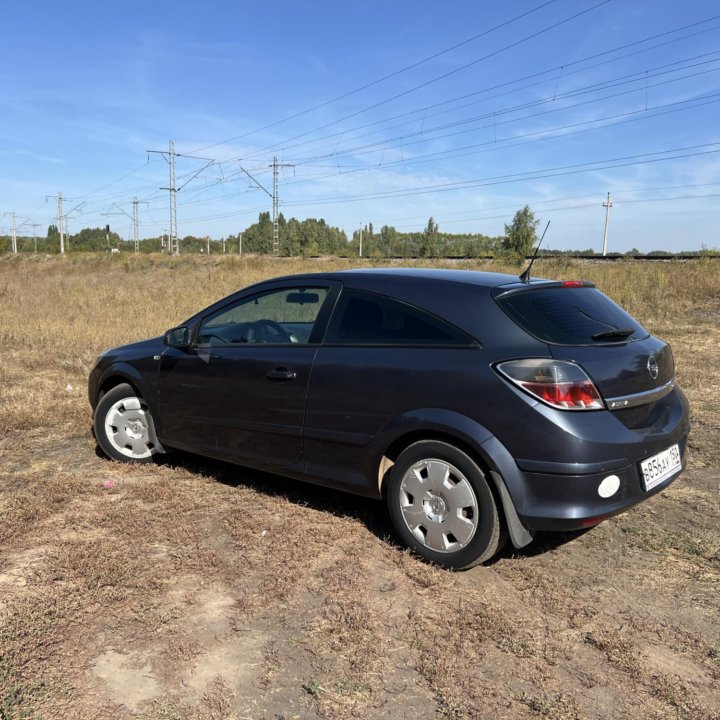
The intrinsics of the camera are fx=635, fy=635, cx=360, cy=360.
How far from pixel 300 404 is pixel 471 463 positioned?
1.20 metres

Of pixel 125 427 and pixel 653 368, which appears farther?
pixel 125 427

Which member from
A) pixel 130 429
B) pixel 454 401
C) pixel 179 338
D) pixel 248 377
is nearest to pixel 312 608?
pixel 454 401

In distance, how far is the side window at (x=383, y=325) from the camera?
11.3 feet

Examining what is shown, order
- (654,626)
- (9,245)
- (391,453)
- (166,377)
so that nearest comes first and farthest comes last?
(654,626), (391,453), (166,377), (9,245)

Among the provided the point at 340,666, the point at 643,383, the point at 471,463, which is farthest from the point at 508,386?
the point at 340,666

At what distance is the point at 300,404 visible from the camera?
393cm

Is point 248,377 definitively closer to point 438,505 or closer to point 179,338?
point 179,338

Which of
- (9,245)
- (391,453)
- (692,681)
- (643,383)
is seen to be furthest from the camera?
(9,245)

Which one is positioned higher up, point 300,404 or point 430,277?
point 430,277

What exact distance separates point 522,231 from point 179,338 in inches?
1820

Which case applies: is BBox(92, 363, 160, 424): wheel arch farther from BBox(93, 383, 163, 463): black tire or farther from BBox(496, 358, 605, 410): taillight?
BBox(496, 358, 605, 410): taillight

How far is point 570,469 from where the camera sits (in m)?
3.00

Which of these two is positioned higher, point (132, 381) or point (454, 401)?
point (454, 401)

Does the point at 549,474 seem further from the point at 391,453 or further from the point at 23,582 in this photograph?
the point at 23,582
